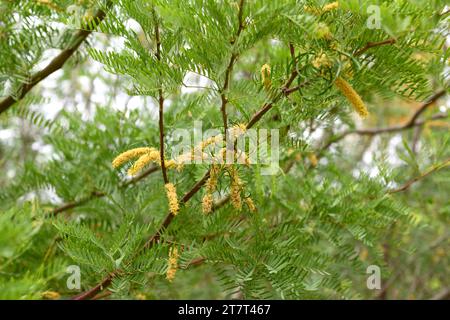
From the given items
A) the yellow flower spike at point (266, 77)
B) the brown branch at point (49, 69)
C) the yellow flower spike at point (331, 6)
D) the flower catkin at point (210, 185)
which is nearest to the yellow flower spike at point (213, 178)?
the flower catkin at point (210, 185)

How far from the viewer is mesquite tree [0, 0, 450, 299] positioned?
60cm

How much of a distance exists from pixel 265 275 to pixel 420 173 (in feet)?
1.48

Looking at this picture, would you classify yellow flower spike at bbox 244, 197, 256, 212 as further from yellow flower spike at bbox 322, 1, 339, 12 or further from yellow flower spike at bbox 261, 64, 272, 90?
yellow flower spike at bbox 322, 1, 339, 12

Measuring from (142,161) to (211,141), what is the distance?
0.29ft

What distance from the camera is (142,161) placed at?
658 millimetres

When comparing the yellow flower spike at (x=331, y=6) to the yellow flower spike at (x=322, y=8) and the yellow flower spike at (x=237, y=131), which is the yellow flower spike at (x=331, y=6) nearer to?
Result: the yellow flower spike at (x=322, y=8)

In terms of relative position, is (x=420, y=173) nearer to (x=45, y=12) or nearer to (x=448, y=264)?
(x=45, y=12)

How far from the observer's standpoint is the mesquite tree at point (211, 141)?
1.97 ft

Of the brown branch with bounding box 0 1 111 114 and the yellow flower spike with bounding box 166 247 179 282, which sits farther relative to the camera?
the brown branch with bounding box 0 1 111 114

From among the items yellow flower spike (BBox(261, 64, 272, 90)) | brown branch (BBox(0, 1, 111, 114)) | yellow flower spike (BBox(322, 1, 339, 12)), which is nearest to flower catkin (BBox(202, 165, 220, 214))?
yellow flower spike (BBox(261, 64, 272, 90))

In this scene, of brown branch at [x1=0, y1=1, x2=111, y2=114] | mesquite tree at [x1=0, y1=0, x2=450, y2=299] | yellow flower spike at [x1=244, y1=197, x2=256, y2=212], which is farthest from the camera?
brown branch at [x1=0, y1=1, x2=111, y2=114]

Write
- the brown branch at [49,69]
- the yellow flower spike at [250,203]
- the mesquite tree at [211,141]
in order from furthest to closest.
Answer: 1. the brown branch at [49,69]
2. the yellow flower spike at [250,203]
3. the mesquite tree at [211,141]

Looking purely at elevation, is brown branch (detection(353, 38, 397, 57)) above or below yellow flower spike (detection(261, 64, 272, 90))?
above

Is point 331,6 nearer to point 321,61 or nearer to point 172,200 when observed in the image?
point 321,61
